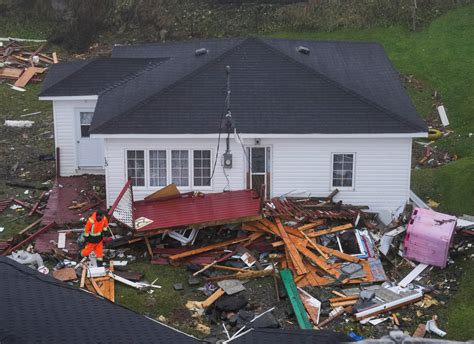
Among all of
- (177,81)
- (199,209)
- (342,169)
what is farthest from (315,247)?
(177,81)

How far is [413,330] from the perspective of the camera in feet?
51.8

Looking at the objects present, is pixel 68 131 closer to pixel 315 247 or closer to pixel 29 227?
pixel 29 227

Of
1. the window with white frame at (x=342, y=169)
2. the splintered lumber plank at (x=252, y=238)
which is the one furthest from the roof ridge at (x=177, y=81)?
the splintered lumber plank at (x=252, y=238)

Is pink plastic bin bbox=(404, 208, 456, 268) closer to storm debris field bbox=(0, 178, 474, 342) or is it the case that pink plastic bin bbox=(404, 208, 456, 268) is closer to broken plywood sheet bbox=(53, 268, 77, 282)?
storm debris field bbox=(0, 178, 474, 342)

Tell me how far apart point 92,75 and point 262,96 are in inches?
223

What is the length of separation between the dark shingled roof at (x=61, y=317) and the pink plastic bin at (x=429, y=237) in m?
10.1

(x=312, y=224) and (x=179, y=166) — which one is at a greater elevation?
(x=179, y=166)

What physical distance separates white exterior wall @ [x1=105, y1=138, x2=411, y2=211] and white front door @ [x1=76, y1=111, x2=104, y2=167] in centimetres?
300

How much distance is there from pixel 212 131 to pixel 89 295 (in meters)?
10.1

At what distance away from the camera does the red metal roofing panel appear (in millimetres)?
18406

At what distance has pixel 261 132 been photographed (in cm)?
1973

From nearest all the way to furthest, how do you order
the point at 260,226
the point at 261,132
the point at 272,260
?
the point at 272,260
the point at 260,226
the point at 261,132

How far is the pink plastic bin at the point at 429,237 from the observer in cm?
1786

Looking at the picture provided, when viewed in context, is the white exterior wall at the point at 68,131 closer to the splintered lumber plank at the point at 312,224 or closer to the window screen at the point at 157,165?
the window screen at the point at 157,165
